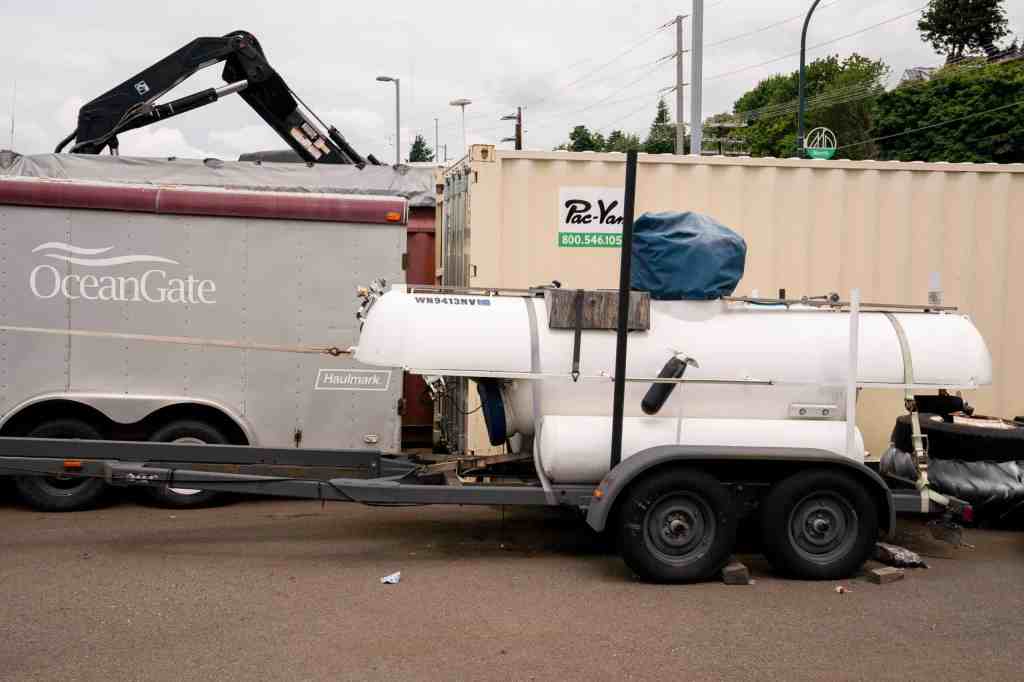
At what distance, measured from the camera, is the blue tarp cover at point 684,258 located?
714 centimetres

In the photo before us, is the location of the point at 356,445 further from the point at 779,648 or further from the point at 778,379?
the point at 779,648

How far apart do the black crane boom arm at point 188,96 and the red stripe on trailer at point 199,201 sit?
3.79 meters

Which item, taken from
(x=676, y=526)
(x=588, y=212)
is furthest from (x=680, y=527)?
(x=588, y=212)

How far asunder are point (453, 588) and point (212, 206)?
403 cm

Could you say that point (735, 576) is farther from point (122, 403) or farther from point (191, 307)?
point (122, 403)

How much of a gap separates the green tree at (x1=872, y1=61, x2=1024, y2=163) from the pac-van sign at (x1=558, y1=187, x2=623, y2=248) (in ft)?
116

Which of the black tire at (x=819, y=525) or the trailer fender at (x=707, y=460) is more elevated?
the trailer fender at (x=707, y=460)

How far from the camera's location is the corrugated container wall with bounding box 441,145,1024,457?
364 inches

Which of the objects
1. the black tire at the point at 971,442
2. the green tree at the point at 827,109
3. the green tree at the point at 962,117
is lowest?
the black tire at the point at 971,442

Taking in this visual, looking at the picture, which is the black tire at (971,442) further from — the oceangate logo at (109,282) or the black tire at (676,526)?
the oceangate logo at (109,282)

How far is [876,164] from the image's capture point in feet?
31.5

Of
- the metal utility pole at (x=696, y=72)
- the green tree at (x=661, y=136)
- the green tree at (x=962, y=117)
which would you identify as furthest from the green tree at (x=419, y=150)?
the metal utility pole at (x=696, y=72)

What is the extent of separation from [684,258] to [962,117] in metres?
40.7

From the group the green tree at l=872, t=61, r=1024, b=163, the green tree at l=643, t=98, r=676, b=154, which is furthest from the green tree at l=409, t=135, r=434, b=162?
the green tree at l=872, t=61, r=1024, b=163
